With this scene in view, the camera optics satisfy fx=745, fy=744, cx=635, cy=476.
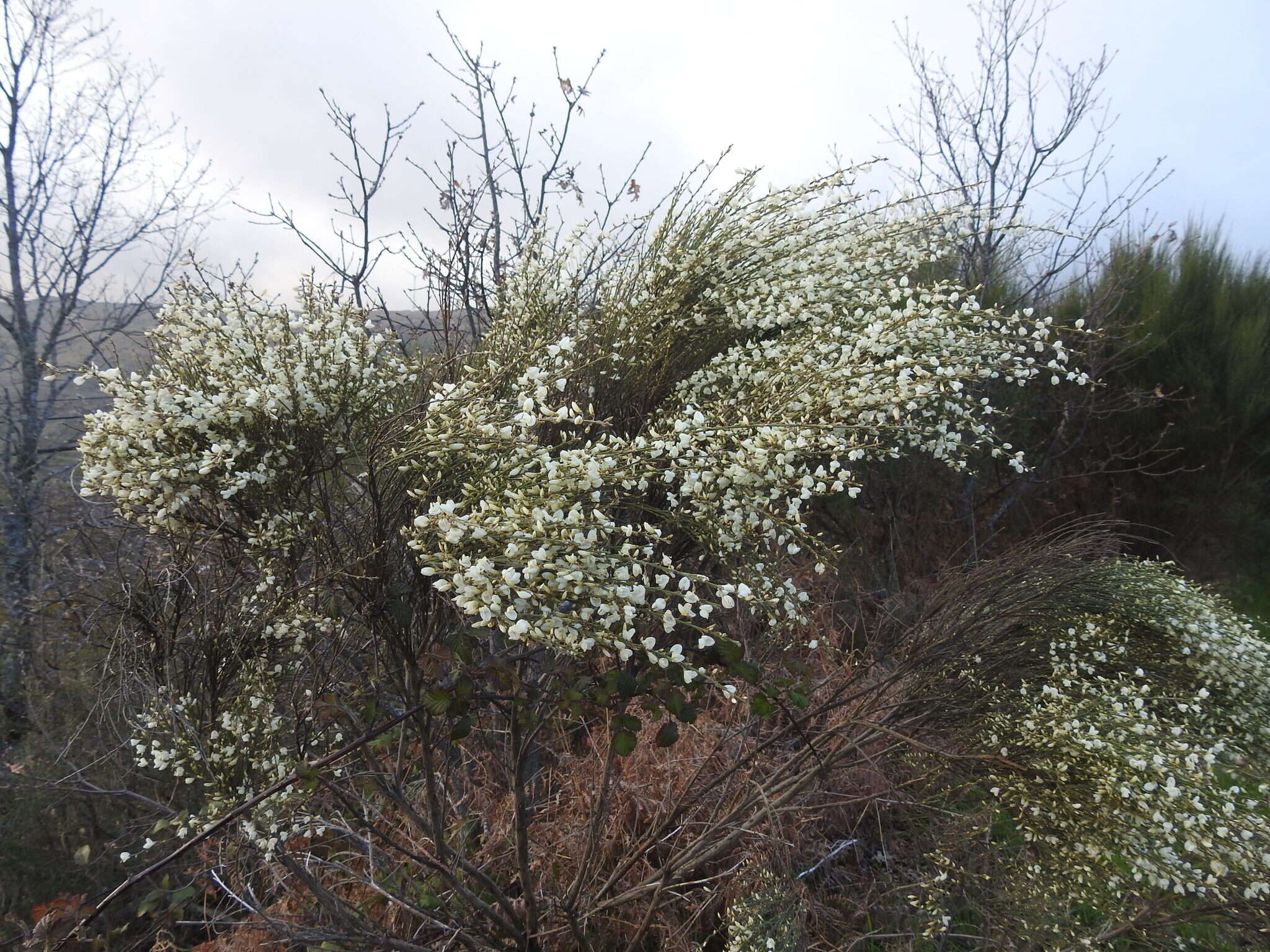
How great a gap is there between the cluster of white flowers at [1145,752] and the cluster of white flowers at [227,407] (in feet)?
6.84

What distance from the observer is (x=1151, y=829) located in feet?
6.34

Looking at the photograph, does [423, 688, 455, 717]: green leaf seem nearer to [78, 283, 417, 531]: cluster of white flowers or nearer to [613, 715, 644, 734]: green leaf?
[613, 715, 644, 734]: green leaf

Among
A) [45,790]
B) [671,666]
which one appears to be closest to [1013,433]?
[671,666]

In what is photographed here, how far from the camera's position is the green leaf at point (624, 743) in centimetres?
155

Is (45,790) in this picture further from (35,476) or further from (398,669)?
(35,476)

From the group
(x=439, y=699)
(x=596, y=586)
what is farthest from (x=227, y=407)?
(x=596, y=586)

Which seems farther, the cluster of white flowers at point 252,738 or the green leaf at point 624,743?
the cluster of white flowers at point 252,738

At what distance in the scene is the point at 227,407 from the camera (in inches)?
66.1

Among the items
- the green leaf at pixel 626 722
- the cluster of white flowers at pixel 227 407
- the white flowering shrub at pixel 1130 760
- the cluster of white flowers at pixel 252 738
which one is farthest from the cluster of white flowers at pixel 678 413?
the cluster of white flowers at pixel 252 738

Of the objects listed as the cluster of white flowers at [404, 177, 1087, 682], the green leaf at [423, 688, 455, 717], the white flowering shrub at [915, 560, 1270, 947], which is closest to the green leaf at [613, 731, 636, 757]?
the cluster of white flowers at [404, 177, 1087, 682]

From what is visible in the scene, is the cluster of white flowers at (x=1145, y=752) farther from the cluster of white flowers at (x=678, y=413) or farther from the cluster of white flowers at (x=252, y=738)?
the cluster of white flowers at (x=252, y=738)

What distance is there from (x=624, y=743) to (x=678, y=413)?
0.95 m

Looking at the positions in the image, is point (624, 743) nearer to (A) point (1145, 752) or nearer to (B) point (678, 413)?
(B) point (678, 413)

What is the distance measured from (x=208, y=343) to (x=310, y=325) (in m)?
0.25
